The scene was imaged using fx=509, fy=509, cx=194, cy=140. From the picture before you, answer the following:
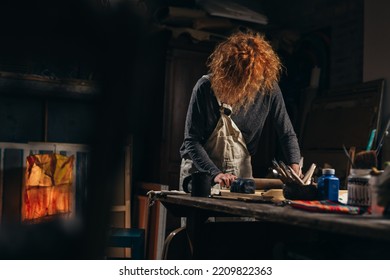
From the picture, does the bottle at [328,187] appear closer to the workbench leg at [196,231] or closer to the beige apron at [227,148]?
the workbench leg at [196,231]

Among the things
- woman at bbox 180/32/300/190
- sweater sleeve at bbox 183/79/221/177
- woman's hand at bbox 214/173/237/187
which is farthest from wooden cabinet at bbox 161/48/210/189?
woman's hand at bbox 214/173/237/187

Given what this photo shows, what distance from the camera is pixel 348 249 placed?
1.40 m

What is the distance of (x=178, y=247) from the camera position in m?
2.06

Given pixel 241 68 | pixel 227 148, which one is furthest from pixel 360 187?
pixel 227 148

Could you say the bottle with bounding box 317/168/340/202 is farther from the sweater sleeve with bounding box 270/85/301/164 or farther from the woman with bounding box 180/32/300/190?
the sweater sleeve with bounding box 270/85/301/164

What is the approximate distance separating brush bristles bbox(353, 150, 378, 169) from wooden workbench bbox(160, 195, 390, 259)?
204 mm

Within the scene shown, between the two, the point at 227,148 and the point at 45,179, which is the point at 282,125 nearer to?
the point at 227,148

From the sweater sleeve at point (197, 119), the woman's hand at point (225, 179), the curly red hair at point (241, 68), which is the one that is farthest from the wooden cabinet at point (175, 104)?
the woman's hand at point (225, 179)

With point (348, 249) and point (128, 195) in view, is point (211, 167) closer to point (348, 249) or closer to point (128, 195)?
point (348, 249)

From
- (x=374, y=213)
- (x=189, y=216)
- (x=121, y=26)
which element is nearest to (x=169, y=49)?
(x=189, y=216)

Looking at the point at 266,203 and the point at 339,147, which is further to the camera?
the point at 339,147

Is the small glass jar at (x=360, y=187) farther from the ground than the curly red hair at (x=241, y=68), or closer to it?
closer to it

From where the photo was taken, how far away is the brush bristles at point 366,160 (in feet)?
5.05

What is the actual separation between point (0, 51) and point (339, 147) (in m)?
4.39
